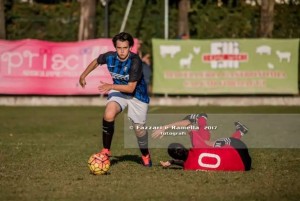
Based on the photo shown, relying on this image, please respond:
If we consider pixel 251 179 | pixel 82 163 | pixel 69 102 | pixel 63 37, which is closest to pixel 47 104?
pixel 69 102

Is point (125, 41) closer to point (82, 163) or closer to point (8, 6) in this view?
point (82, 163)

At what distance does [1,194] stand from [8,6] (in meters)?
22.1

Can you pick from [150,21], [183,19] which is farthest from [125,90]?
[183,19]

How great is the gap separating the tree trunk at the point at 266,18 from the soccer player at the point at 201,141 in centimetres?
1699

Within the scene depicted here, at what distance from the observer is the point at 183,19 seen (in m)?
29.4

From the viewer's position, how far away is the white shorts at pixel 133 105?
1157 cm

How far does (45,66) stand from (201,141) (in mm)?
15156

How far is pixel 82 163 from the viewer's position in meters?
11.9

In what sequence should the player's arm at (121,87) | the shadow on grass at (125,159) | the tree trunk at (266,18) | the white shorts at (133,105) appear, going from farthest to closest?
the tree trunk at (266,18), the shadow on grass at (125,159), the white shorts at (133,105), the player's arm at (121,87)

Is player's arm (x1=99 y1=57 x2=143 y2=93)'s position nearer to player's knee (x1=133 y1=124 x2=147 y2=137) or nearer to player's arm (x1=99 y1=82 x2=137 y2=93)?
player's arm (x1=99 y1=82 x2=137 y2=93)

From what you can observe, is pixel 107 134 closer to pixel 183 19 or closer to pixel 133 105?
pixel 133 105

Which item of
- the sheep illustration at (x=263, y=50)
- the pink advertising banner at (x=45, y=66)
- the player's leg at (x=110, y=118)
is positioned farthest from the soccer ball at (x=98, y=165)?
the sheep illustration at (x=263, y=50)

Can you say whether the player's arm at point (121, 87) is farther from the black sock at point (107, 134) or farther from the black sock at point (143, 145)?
the black sock at point (143, 145)

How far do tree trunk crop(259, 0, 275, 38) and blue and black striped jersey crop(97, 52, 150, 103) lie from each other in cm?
1658
